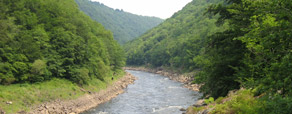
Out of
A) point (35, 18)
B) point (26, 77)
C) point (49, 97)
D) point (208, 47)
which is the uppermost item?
point (35, 18)

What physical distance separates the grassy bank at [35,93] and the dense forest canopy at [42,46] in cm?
163

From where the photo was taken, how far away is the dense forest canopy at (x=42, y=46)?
138 ft

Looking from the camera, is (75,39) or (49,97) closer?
(49,97)

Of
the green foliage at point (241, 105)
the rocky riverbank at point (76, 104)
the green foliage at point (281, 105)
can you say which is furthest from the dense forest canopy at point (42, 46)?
the green foliage at point (281, 105)

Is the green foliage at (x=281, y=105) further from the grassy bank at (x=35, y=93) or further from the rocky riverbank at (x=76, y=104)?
the rocky riverbank at (x=76, y=104)

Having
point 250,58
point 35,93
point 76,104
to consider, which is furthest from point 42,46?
point 250,58

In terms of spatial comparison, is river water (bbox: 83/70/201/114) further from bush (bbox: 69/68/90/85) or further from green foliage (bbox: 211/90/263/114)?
green foliage (bbox: 211/90/263/114)

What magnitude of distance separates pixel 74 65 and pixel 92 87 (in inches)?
271

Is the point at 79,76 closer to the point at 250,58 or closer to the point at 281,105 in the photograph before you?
the point at 250,58

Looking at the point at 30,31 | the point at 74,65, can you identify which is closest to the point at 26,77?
the point at 30,31

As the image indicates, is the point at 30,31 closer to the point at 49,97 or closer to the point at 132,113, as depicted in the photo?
the point at 49,97

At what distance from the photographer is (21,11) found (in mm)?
51656

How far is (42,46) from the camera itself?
4922 cm

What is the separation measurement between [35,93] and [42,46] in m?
12.0
